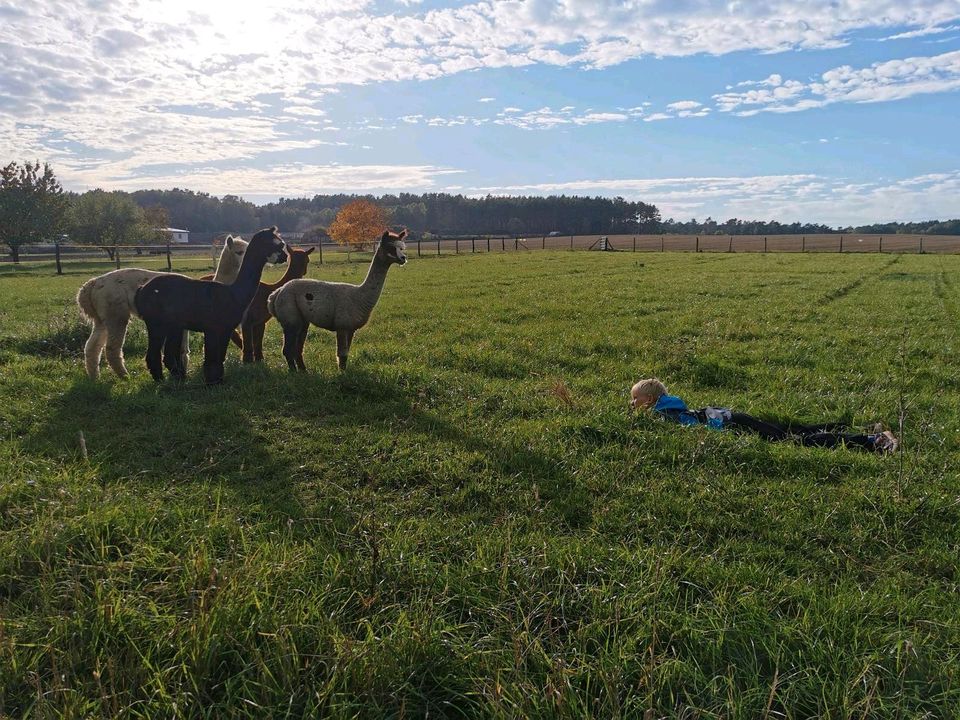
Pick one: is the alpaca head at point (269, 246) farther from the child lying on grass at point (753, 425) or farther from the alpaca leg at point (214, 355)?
the child lying on grass at point (753, 425)

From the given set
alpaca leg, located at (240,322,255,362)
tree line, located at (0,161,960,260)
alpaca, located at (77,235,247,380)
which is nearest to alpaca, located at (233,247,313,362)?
alpaca leg, located at (240,322,255,362)

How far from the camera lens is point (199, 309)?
23.9 feet

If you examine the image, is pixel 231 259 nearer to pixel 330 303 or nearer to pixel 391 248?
pixel 330 303

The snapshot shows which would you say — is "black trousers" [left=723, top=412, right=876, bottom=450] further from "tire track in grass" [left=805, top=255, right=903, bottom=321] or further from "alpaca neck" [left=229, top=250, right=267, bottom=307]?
"tire track in grass" [left=805, top=255, right=903, bottom=321]

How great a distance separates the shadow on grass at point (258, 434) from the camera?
4602mm

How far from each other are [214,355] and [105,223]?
69.3 metres

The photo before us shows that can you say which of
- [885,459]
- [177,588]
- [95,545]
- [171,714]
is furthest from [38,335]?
[885,459]

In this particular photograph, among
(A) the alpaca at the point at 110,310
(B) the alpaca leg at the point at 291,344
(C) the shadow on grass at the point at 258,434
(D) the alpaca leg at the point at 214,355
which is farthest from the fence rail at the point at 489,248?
(C) the shadow on grass at the point at 258,434

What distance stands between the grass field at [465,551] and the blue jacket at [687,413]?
399 mm

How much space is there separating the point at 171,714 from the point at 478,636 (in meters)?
1.28

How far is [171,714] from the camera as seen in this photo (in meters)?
2.30

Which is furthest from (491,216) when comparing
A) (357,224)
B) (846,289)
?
(846,289)

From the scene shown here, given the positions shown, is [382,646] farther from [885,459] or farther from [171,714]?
[885,459]

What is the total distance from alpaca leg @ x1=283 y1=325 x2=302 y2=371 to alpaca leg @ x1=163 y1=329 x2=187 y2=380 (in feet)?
4.22
